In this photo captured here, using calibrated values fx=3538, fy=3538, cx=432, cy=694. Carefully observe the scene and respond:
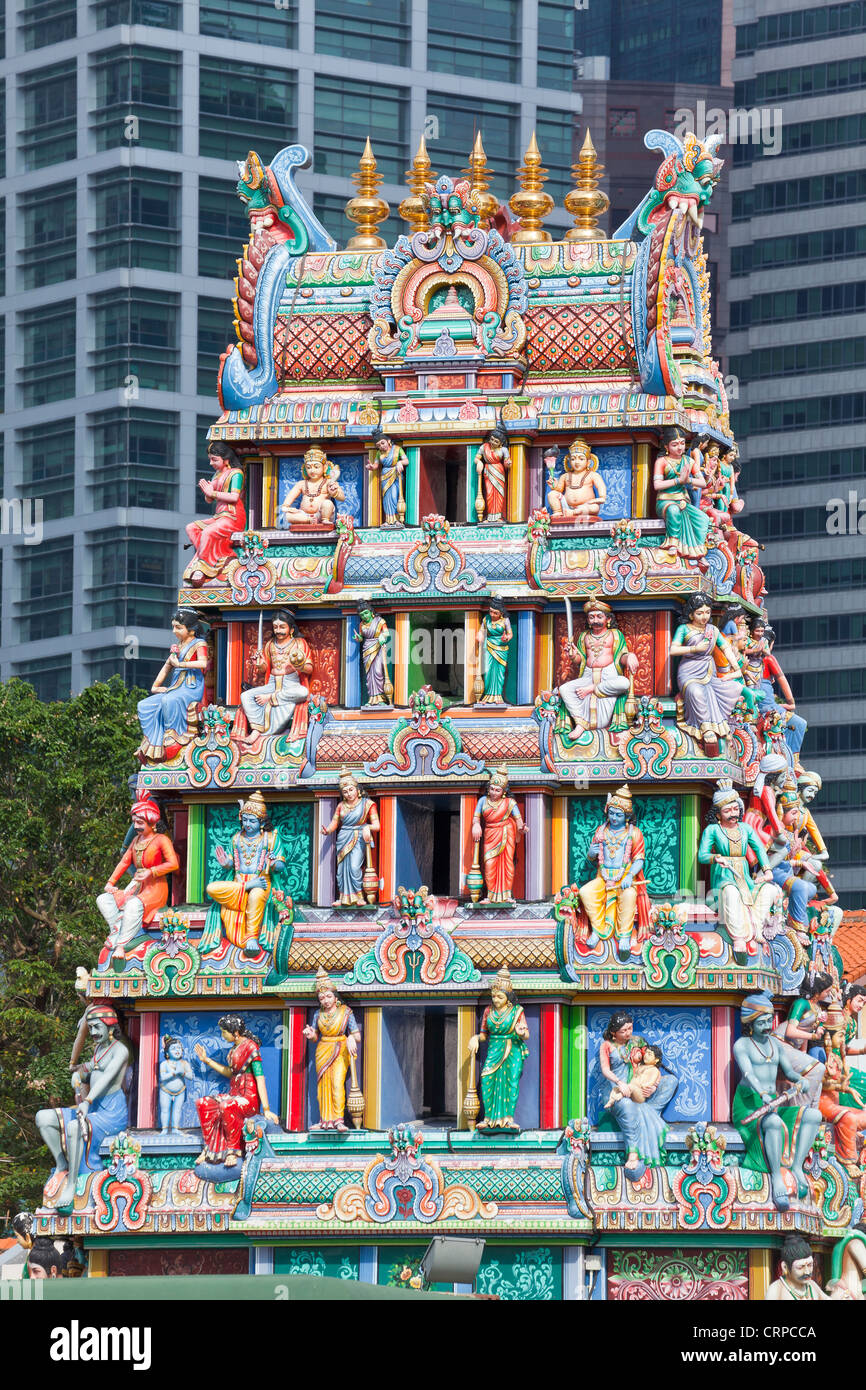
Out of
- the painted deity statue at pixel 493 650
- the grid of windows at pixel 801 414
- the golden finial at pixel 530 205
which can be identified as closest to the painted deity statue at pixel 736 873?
the painted deity statue at pixel 493 650

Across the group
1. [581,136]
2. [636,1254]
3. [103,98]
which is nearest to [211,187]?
[103,98]

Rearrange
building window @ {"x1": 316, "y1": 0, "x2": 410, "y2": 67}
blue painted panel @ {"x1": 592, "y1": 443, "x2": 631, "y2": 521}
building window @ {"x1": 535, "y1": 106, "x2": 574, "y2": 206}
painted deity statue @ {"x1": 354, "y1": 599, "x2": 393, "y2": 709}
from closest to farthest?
painted deity statue @ {"x1": 354, "y1": 599, "x2": 393, "y2": 709} < blue painted panel @ {"x1": 592, "y1": 443, "x2": 631, "y2": 521} < building window @ {"x1": 316, "y1": 0, "x2": 410, "y2": 67} < building window @ {"x1": 535, "y1": 106, "x2": 574, "y2": 206}

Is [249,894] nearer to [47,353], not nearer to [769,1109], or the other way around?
[769,1109]

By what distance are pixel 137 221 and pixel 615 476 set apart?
80961 mm

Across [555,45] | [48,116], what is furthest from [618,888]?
[555,45]

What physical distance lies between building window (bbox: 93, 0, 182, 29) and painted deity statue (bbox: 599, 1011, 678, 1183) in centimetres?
8754

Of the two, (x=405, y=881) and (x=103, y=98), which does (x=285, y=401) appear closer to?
(x=405, y=881)

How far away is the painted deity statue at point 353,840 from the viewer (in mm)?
49062

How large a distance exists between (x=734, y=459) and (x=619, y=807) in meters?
8.14

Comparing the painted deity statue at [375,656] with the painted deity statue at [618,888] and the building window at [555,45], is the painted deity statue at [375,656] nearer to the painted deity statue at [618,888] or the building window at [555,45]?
the painted deity statue at [618,888]

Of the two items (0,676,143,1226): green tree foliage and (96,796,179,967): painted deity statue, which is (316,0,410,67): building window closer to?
(0,676,143,1226): green tree foliage

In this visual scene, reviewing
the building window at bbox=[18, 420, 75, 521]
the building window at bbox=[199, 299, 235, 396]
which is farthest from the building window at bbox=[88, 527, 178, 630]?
the building window at bbox=[199, 299, 235, 396]

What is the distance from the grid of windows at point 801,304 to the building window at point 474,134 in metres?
10.6

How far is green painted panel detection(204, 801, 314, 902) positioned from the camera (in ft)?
164
